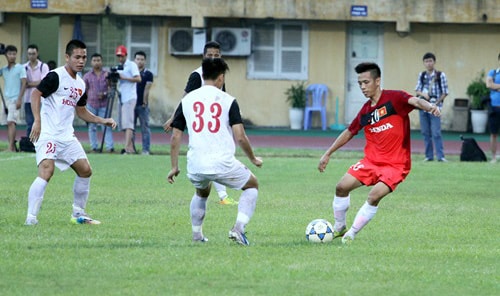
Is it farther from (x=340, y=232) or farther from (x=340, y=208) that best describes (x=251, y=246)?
(x=340, y=232)

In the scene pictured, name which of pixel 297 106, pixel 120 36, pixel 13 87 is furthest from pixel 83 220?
pixel 120 36

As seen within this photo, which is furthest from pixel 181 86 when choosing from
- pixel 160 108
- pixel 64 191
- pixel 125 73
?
pixel 64 191

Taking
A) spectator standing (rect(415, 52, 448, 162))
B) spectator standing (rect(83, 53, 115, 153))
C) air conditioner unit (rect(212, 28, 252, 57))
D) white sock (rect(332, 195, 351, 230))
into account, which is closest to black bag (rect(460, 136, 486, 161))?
spectator standing (rect(415, 52, 448, 162))

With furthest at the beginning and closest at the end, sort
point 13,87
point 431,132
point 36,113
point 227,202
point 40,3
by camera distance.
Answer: point 40,3
point 13,87
point 431,132
point 227,202
point 36,113

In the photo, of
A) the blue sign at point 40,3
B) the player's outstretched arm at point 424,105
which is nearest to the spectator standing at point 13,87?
the blue sign at point 40,3

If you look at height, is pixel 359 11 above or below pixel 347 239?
above

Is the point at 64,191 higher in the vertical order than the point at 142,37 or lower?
lower

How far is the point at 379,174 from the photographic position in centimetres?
1184

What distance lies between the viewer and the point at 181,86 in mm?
Answer: 37875

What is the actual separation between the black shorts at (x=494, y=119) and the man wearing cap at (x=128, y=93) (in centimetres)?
766

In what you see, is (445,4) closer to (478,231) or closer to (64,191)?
(64,191)

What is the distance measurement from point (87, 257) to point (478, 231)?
5.00m

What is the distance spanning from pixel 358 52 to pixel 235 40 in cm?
397

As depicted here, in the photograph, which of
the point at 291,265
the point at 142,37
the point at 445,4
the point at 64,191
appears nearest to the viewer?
the point at 291,265
